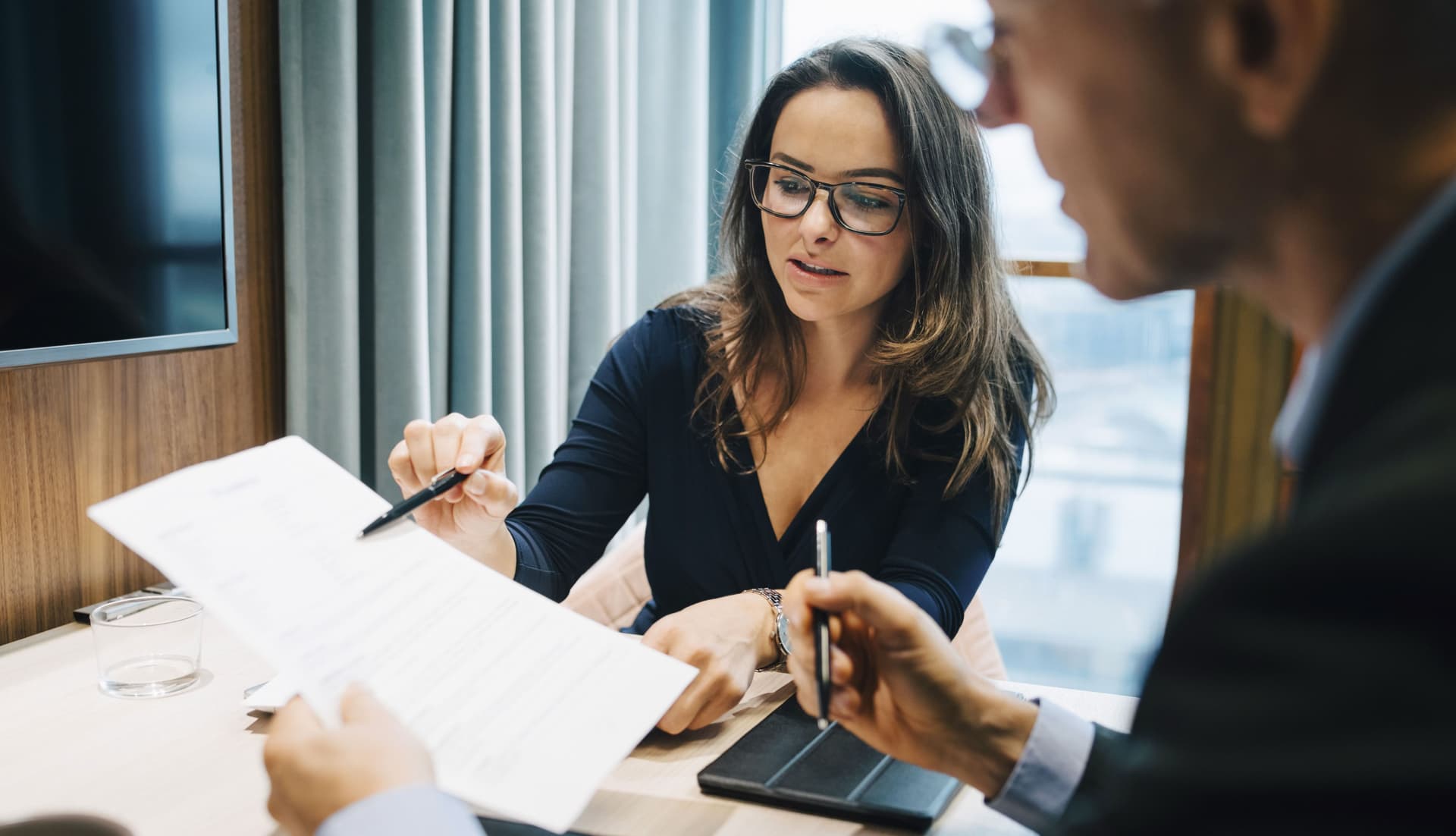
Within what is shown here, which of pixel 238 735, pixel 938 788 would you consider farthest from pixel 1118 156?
pixel 238 735

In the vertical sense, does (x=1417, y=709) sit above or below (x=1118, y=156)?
below

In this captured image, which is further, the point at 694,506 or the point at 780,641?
the point at 694,506

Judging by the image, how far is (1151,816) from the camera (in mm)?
333

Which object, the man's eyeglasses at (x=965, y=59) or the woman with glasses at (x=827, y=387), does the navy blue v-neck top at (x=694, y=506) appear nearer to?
the woman with glasses at (x=827, y=387)

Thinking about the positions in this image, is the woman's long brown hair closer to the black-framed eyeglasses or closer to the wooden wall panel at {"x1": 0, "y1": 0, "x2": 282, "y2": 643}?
the black-framed eyeglasses

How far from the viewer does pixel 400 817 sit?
0.56m

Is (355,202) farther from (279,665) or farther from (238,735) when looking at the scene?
(279,665)

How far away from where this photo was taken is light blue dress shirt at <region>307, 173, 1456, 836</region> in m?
0.37

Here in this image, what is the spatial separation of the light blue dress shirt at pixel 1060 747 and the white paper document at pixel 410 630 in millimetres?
64

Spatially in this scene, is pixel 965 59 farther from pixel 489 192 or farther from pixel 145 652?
pixel 489 192

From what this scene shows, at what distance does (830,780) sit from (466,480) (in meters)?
0.51

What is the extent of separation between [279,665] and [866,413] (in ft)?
3.28

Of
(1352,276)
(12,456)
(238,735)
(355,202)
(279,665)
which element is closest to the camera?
(1352,276)

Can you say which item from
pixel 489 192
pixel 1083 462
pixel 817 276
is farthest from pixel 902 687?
pixel 1083 462
